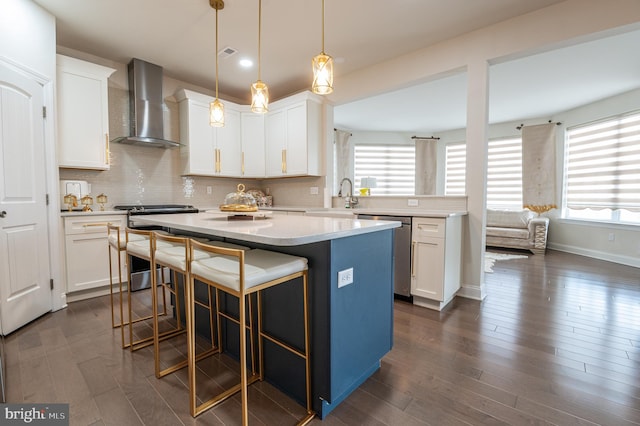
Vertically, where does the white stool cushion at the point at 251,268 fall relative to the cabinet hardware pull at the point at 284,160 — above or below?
below

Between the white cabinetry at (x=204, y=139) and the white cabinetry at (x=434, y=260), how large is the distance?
2.87 metres

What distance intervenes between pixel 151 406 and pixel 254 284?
0.93 meters

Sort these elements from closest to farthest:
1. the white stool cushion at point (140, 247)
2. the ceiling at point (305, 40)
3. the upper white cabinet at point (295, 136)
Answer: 1. the white stool cushion at point (140, 247)
2. the ceiling at point (305, 40)
3. the upper white cabinet at point (295, 136)

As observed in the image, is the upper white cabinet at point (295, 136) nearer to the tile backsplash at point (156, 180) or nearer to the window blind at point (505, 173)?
the tile backsplash at point (156, 180)

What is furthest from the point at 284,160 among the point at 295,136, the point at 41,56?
the point at 41,56

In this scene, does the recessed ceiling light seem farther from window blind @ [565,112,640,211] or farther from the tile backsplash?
window blind @ [565,112,640,211]

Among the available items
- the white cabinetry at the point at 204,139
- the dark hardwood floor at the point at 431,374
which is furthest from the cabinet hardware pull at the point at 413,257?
the white cabinetry at the point at 204,139

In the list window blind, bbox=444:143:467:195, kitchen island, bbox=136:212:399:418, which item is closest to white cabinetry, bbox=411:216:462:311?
kitchen island, bbox=136:212:399:418

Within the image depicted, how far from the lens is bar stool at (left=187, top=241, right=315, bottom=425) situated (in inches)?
46.8

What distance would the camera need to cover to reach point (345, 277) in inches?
57.0

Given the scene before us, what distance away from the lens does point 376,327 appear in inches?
66.9

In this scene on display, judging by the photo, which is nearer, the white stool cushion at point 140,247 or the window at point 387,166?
the white stool cushion at point 140,247

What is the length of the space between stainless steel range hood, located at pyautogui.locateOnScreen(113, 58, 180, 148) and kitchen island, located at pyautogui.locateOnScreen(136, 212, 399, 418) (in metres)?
2.26

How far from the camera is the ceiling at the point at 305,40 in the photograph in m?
2.54
